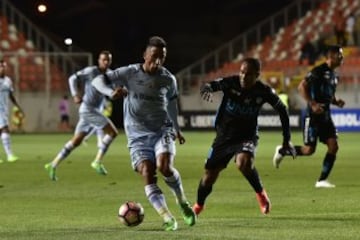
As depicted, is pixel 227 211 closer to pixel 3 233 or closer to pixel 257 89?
pixel 257 89

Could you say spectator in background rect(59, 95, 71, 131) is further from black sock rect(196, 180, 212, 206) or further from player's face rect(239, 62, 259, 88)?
player's face rect(239, 62, 259, 88)

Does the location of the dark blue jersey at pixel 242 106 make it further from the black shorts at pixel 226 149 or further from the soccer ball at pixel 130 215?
the soccer ball at pixel 130 215

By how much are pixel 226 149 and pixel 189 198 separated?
292cm

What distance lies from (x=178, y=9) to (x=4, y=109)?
131 ft

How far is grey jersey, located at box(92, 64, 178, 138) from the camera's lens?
11219 millimetres

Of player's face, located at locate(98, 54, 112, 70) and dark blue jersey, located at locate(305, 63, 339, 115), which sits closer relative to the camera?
dark blue jersey, located at locate(305, 63, 339, 115)

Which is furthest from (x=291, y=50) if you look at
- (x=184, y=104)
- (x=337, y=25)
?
(x=184, y=104)

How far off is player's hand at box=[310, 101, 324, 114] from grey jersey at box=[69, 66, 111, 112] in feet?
15.7

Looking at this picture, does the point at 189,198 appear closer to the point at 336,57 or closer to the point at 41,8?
the point at 336,57

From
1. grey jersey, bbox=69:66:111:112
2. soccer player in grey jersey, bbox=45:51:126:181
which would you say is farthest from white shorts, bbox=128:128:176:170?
grey jersey, bbox=69:66:111:112

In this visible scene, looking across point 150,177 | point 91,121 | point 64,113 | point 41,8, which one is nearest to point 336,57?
point 150,177

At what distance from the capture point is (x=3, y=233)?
1062 centimetres

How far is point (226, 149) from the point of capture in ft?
38.8

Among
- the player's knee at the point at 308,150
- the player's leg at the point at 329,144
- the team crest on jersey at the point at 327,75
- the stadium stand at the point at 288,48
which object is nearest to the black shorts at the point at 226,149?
the team crest on jersey at the point at 327,75
